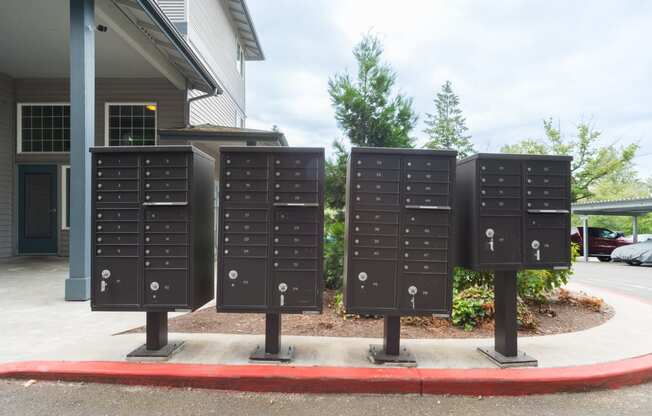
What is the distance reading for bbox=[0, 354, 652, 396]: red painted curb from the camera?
304cm

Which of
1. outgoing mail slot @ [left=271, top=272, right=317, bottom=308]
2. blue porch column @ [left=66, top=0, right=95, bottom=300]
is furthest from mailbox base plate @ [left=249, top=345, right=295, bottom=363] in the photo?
blue porch column @ [left=66, top=0, right=95, bottom=300]

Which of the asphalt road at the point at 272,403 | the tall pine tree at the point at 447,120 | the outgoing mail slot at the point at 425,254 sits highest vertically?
the tall pine tree at the point at 447,120

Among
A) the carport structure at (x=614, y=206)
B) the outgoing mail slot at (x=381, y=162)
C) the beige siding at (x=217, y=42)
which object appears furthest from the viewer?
the carport structure at (x=614, y=206)

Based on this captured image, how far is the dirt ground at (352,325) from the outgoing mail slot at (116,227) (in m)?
1.46

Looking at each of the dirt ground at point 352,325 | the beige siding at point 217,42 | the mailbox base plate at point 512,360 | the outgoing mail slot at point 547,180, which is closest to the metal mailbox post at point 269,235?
the dirt ground at point 352,325

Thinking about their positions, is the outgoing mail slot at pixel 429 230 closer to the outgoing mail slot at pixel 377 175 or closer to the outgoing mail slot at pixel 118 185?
the outgoing mail slot at pixel 377 175

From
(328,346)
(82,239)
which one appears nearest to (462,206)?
(328,346)

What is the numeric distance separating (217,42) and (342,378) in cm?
1235

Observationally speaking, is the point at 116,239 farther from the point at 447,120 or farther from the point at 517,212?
the point at 447,120

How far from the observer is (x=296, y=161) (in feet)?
10.7

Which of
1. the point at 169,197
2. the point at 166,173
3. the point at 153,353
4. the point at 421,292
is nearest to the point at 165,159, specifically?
the point at 166,173

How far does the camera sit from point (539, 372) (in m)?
3.18

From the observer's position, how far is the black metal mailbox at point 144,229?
3.29 m

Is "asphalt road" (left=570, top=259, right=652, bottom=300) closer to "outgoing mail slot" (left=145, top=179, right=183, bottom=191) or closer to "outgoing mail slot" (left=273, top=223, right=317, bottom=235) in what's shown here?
"outgoing mail slot" (left=273, top=223, right=317, bottom=235)
